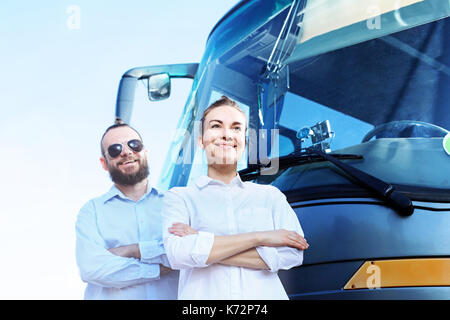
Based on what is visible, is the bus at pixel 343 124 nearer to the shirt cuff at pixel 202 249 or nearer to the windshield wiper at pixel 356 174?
the windshield wiper at pixel 356 174

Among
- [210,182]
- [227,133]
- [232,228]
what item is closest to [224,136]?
[227,133]

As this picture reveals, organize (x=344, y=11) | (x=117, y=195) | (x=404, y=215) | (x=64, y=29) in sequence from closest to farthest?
(x=404, y=215) → (x=117, y=195) → (x=64, y=29) → (x=344, y=11)

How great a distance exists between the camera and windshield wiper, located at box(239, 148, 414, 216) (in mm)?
1636

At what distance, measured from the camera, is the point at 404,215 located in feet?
5.35

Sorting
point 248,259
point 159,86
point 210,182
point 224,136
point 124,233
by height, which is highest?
point 159,86

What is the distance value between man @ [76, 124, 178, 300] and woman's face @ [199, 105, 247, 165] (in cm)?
27

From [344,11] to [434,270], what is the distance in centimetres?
101

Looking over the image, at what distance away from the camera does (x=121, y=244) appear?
5.63ft

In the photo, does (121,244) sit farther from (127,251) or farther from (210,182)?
(210,182)

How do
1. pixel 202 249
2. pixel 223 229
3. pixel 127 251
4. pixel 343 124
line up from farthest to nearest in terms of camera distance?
pixel 343 124 < pixel 127 251 < pixel 223 229 < pixel 202 249

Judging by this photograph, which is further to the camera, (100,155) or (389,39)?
(389,39)

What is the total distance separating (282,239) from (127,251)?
1.51ft
